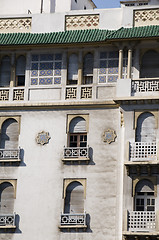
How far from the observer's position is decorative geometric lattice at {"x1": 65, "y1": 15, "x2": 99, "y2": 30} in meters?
48.3

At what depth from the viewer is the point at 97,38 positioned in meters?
47.2

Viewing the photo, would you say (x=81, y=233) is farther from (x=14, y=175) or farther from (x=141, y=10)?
(x=141, y=10)

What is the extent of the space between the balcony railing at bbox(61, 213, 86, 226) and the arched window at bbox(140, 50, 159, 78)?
26.4ft

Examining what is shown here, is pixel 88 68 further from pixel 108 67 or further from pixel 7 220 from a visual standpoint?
pixel 7 220

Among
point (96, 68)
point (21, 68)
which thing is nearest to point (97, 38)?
point (96, 68)

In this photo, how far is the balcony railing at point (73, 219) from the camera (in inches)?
1772

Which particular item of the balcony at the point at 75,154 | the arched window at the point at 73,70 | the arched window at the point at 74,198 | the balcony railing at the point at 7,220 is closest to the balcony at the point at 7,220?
the balcony railing at the point at 7,220

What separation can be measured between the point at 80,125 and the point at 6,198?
17.6 ft

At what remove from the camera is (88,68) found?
157 feet

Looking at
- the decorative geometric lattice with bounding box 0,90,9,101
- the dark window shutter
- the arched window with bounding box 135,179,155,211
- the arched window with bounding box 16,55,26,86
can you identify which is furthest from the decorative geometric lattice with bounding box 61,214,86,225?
the arched window with bounding box 16,55,26,86

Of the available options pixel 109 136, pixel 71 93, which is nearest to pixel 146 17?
pixel 71 93

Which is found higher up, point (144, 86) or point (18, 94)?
point (18, 94)

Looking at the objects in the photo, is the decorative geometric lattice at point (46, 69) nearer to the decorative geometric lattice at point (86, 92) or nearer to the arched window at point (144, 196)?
the decorative geometric lattice at point (86, 92)

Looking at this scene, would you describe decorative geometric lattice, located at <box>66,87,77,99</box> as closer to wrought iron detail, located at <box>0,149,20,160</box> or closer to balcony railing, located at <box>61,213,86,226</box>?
wrought iron detail, located at <box>0,149,20,160</box>
